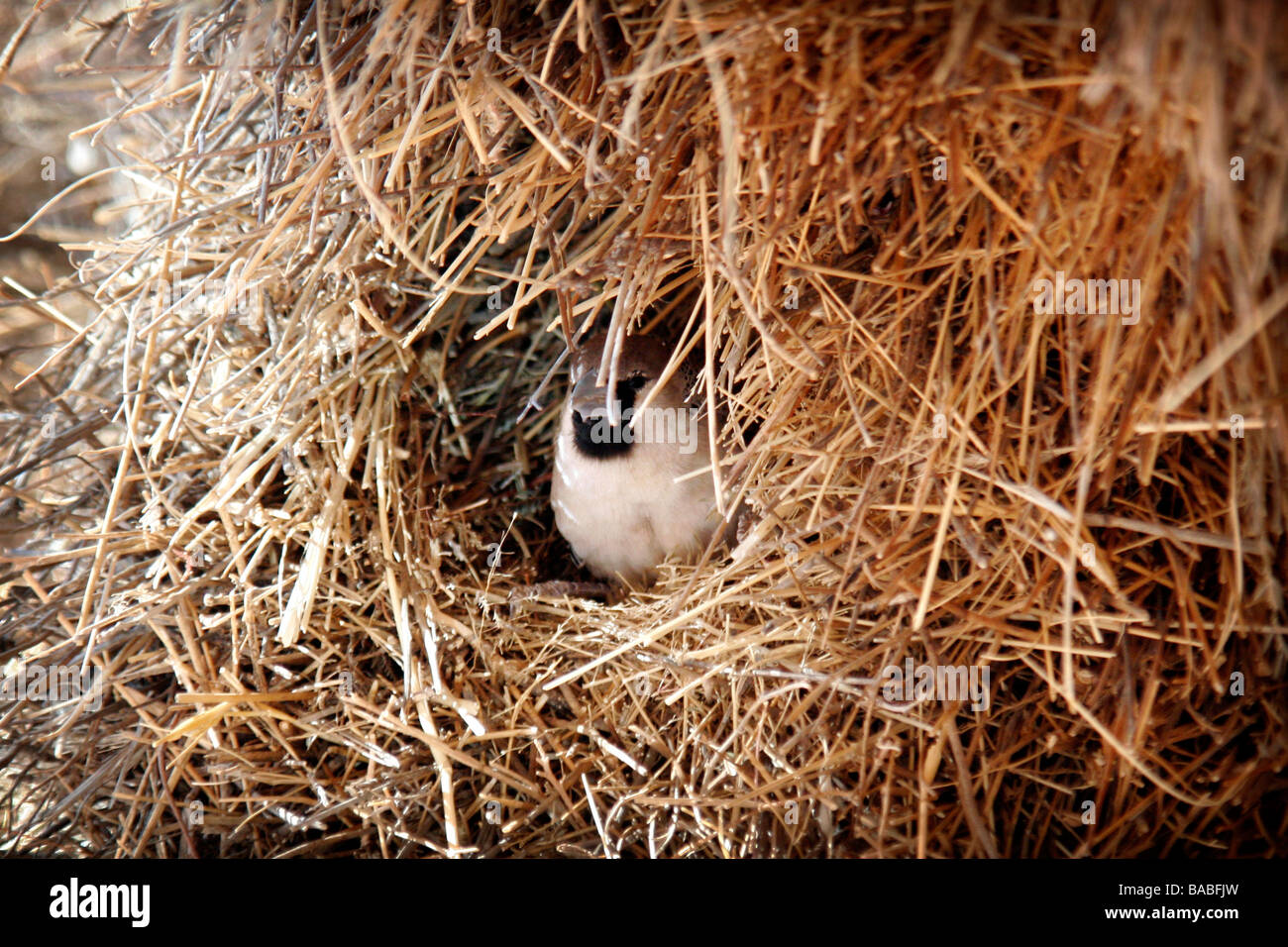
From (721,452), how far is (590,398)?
35 centimetres

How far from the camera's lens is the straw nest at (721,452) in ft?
4.52

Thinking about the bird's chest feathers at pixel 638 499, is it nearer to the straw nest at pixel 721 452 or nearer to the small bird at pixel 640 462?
the small bird at pixel 640 462

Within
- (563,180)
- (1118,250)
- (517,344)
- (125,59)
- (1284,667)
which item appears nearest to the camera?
(1118,250)

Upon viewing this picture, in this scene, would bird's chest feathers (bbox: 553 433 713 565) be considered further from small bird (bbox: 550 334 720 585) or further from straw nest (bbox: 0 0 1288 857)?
straw nest (bbox: 0 0 1288 857)

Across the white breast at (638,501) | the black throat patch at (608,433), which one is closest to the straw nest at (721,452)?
the white breast at (638,501)

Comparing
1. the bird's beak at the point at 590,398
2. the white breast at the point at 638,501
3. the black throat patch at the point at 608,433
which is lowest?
the white breast at the point at 638,501

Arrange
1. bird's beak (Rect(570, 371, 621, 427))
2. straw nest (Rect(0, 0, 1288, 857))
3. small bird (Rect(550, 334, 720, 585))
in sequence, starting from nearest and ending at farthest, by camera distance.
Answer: straw nest (Rect(0, 0, 1288, 857))
bird's beak (Rect(570, 371, 621, 427))
small bird (Rect(550, 334, 720, 585))

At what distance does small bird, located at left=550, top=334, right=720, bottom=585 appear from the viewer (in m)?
2.34

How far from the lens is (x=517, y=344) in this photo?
2764mm

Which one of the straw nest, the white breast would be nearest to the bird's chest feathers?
the white breast

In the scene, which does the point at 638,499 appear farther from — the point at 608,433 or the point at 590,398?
the point at 590,398
